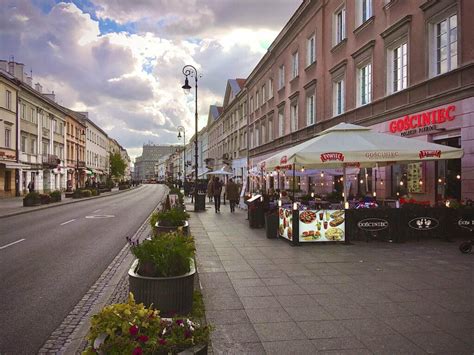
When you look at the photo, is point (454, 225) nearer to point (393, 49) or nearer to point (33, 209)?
point (393, 49)

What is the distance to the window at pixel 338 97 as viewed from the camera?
21266 millimetres

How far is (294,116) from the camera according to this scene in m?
29.1

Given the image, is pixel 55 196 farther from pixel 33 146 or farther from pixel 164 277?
pixel 164 277

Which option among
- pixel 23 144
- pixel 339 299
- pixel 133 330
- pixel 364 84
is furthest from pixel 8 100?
pixel 133 330

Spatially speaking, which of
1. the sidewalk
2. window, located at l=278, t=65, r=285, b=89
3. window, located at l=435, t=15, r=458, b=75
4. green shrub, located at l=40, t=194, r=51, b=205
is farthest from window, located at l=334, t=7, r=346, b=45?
green shrub, located at l=40, t=194, r=51, b=205

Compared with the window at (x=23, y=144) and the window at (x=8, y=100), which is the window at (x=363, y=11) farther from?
the window at (x=23, y=144)

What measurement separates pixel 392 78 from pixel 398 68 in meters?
0.52

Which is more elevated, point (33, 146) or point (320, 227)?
point (33, 146)

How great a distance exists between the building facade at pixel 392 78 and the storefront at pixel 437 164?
3 cm

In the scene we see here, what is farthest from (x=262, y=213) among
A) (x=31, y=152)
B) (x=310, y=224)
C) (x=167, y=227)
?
(x=31, y=152)

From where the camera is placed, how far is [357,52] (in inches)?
741

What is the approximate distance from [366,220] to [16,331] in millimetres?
8583

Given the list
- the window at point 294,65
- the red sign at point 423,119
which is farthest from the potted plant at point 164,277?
the window at point 294,65

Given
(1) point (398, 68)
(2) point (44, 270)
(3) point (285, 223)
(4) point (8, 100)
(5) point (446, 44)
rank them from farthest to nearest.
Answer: (4) point (8, 100) → (1) point (398, 68) → (5) point (446, 44) → (3) point (285, 223) → (2) point (44, 270)
